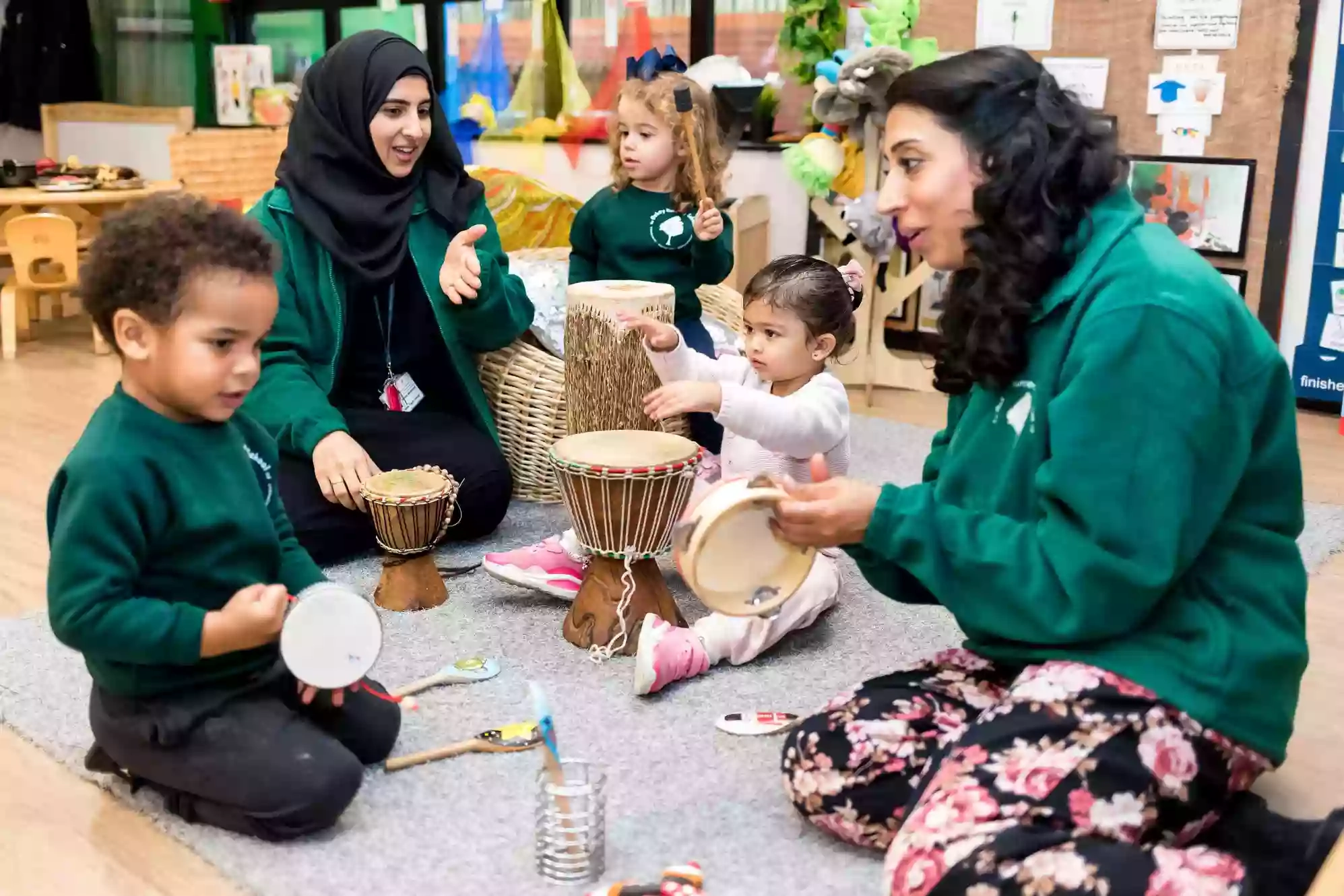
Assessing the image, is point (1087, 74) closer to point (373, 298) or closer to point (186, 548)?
point (373, 298)

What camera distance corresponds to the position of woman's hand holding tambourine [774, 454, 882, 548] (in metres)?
1.43

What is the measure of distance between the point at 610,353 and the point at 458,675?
2.32ft

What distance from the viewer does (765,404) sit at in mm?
2197

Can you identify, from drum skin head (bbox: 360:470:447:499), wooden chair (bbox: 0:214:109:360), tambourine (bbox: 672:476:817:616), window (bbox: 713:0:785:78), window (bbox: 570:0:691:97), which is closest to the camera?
tambourine (bbox: 672:476:817:616)

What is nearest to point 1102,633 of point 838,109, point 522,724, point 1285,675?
point 1285,675

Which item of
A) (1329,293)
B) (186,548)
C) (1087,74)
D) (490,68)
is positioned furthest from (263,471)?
(490,68)

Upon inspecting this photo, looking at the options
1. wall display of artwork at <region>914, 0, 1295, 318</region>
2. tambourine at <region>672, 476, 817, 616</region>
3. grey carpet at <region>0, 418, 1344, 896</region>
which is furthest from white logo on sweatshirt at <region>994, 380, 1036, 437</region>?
wall display of artwork at <region>914, 0, 1295, 318</region>

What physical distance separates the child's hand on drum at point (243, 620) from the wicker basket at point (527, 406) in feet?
4.29

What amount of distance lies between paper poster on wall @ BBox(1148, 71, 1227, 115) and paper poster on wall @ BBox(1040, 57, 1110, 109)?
136mm

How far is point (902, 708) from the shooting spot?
1.58m

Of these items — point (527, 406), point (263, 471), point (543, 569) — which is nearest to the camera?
point (263, 471)

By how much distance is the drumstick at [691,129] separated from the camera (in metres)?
2.76

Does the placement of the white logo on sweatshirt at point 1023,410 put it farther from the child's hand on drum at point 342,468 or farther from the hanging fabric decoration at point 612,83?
the hanging fabric decoration at point 612,83

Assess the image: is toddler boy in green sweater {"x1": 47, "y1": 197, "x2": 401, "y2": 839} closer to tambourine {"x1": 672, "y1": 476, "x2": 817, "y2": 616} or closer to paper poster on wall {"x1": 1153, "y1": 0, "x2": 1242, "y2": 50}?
tambourine {"x1": 672, "y1": 476, "x2": 817, "y2": 616}
